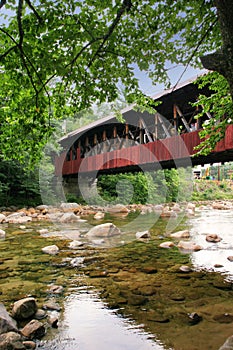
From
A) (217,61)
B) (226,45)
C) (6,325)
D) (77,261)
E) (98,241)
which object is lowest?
(98,241)

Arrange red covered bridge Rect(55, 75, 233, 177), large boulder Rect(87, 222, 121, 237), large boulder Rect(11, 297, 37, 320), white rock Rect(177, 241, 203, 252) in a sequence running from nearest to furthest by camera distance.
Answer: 1. large boulder Rect(11, 297, 37, 320)
2. white rock Rect(177, 241, 203, 252)
3. large boulder Rect(87, 222, 121, 237)
4. red covered bridge Rect(55, 75, 233, 177)

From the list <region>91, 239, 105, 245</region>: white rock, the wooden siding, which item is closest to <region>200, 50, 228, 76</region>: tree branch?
<region>91, 239, 105, 245</region>: white rock

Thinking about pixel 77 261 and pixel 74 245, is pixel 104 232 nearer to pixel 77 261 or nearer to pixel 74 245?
pixel 74 245

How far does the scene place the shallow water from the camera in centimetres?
272

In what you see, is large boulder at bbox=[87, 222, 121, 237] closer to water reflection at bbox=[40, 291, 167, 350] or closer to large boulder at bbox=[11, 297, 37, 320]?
water reflection at bbox=[40, 291, 167, 350]

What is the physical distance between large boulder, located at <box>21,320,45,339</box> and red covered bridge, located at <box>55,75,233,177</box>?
3.38m

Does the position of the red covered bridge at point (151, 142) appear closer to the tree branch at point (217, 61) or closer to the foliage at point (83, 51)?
the foliage at point (83, 51)

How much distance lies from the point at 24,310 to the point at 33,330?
39 centimetres

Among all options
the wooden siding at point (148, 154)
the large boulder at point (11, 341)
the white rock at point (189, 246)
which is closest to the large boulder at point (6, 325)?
the large boulder at point (11, 341)

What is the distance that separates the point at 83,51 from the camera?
161 inches

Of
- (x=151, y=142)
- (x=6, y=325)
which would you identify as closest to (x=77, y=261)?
(x=6, y=325)

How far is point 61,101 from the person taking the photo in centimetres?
442

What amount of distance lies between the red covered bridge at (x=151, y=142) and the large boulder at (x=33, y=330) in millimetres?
3383

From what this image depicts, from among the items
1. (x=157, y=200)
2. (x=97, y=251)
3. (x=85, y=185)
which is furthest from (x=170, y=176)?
(x=97, y=251)
